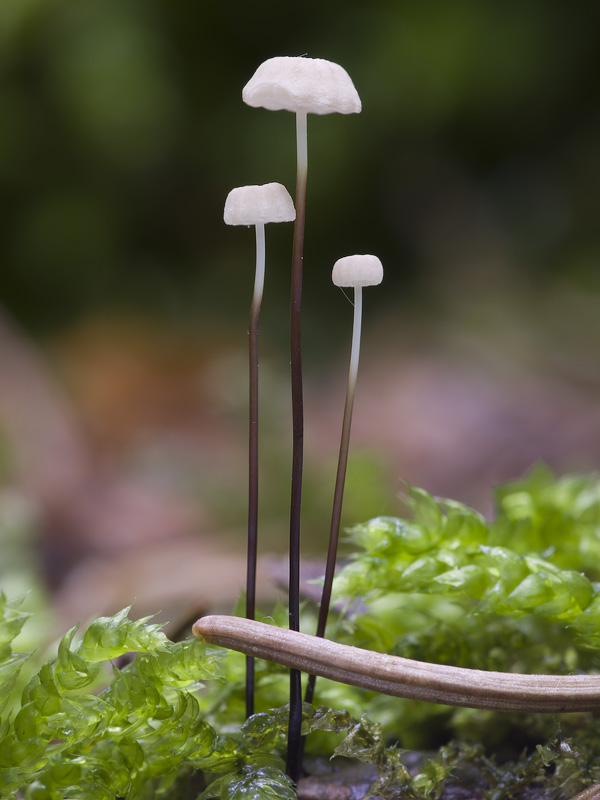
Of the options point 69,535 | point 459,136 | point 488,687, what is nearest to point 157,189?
point 459,136

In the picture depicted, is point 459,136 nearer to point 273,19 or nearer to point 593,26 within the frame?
point 593,26

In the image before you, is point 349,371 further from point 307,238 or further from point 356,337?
point 307,238

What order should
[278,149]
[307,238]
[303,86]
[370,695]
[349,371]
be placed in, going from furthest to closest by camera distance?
[307,238] → [278,149] → [370,695] → [349,371] → [303,86]

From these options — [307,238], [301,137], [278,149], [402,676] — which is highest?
[278,149]

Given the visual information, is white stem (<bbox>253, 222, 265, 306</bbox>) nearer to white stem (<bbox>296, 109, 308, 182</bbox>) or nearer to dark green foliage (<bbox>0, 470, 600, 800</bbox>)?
white stem (<bbox>296, 109, 308, 182</bbox>)

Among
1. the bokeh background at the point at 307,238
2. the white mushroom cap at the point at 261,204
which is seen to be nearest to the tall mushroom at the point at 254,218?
the white mushroom cap at the point at 261,204

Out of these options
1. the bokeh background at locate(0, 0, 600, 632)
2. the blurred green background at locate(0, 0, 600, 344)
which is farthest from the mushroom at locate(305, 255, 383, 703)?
the blurred green background at locate(0, 0, 600, 344)

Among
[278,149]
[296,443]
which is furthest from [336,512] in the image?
[278,149]
